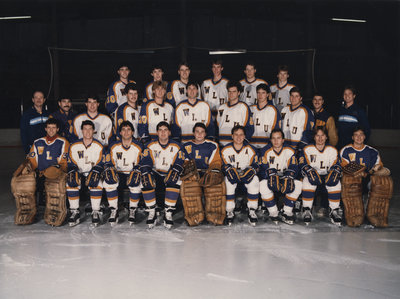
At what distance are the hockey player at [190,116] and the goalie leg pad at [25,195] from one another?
135 centimetres

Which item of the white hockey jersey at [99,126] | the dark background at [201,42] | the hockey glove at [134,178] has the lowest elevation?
the hockey glove at [134,178]

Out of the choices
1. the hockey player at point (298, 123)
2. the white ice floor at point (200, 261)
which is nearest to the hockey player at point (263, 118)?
the hockey player at point (298, 123)

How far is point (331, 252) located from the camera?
2934mm

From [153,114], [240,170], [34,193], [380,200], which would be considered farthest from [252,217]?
[34,193]

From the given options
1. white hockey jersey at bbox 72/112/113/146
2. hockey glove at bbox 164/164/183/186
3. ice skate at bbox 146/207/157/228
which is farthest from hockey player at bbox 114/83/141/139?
ice skate at bbox 146/207/157/228

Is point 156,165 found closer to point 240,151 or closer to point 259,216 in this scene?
point 240,151

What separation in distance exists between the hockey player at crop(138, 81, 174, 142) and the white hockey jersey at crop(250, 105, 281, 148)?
32.7 inches

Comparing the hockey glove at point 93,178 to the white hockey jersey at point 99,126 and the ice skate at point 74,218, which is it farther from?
the white hockey jersey at point 99,126

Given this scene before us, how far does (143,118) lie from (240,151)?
96 cm

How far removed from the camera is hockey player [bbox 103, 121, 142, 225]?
3570 millimetres

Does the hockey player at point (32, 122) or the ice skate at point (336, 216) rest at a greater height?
the hockey player at point (32, 122)

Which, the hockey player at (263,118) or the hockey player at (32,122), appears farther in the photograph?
the hockey player at (32,122)

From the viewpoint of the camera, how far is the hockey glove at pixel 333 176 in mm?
3547

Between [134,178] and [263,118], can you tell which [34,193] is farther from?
[263,118]
